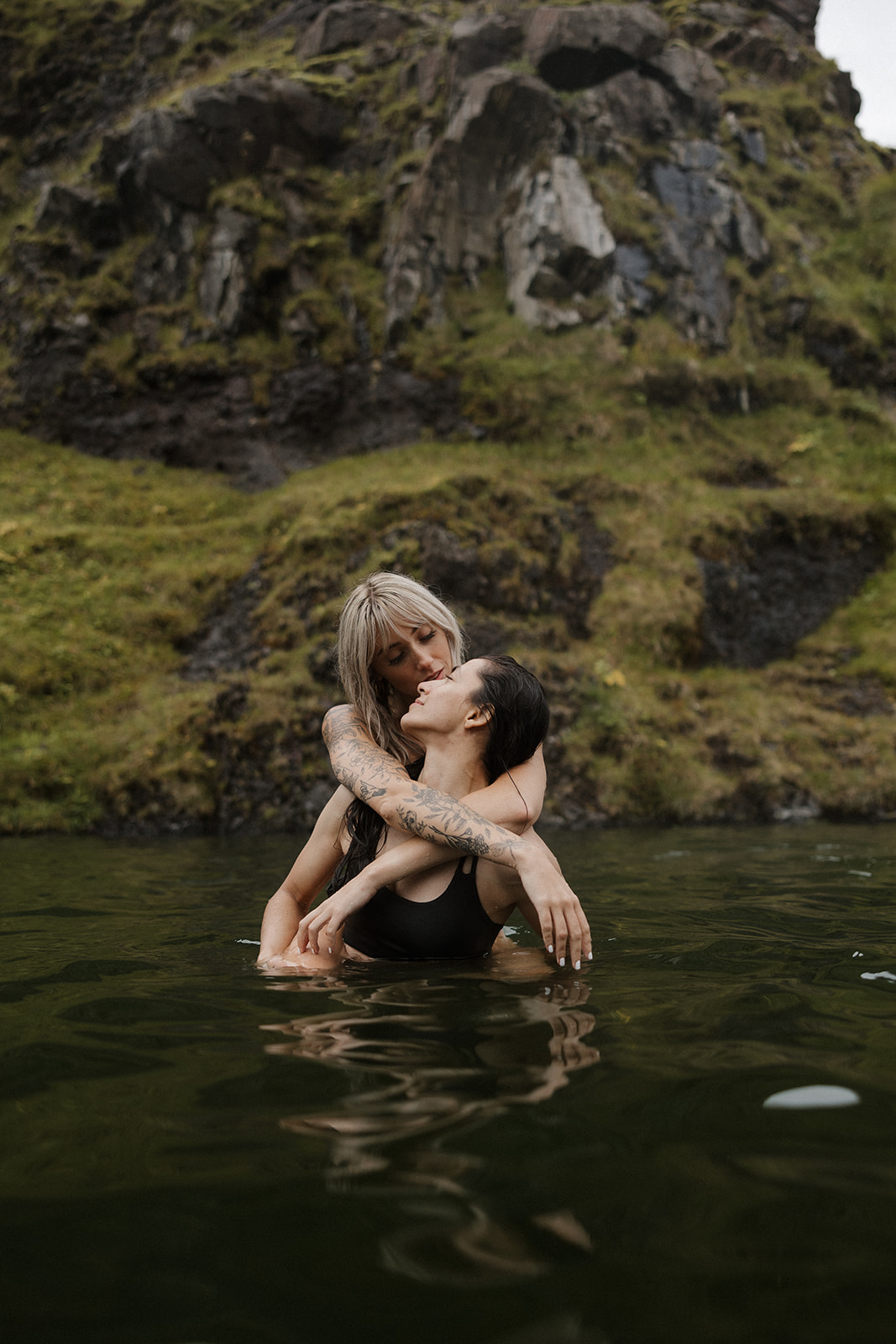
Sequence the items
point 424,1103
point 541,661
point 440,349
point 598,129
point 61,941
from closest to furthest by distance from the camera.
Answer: point 424,1103 < point 61,941 < point 541,661 < point 440,349 < point 598,129

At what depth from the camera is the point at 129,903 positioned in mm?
5430

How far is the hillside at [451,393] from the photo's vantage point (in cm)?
1225

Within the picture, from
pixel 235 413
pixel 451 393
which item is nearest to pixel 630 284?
pixel 451 393

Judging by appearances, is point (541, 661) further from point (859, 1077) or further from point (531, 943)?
point (859, 1077)

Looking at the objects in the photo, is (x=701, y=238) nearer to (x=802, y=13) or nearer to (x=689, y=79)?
(x=689, y=79)

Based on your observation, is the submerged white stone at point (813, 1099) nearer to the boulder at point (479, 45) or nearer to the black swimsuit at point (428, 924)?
the black swimsuit at point (428, 924)

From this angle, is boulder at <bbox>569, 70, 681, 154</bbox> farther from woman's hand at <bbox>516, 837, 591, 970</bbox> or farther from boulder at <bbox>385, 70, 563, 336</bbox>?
woman's hand at <bbox>516, 837, 591, 970</bbox>

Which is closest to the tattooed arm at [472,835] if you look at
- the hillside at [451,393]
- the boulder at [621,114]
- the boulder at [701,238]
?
the hillside at [451,393]


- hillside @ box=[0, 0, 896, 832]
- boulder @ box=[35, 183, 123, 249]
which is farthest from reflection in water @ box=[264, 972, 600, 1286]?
boulder @ box=[35, 183, 123, 249]

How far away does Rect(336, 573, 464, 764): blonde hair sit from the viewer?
11.9 feet

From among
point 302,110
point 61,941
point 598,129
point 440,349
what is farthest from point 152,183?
point 61,941

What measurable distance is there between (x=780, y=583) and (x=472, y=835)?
14577mm

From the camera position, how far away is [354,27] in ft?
87.1

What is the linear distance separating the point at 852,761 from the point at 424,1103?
37.8 feet
